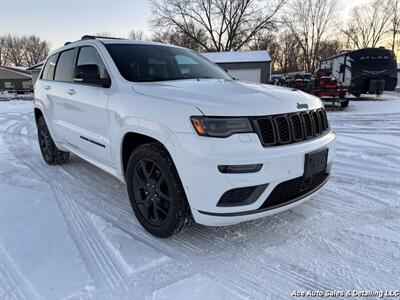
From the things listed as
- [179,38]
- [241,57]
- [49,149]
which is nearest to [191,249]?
[49,149]

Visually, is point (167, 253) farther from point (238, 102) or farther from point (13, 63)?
point (13, 63)

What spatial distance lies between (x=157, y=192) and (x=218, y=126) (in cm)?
84

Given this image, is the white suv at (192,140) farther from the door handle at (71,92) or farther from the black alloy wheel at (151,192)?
the door handle at (71,92)

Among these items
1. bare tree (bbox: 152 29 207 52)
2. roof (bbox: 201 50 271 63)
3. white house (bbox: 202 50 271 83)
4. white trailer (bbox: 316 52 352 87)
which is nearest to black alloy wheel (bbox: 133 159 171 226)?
white trailer (bbox: 316 52 352 87)

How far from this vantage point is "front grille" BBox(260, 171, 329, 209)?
2.42 m

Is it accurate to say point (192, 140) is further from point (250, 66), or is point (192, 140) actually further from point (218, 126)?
point (250, 66)

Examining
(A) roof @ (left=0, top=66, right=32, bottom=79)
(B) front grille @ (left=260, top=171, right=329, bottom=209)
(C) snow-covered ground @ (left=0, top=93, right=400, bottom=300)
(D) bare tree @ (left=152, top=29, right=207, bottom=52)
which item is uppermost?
(D) bare tree @ (left=152, top=29, right=207, bottom=52)

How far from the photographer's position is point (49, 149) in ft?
16.5

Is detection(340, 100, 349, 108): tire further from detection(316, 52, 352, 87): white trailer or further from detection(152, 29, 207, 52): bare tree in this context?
detection(152, 29, 207, 52): bare tree

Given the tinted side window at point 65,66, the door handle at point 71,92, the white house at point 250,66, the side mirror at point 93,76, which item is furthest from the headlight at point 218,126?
the white house at point 250,66

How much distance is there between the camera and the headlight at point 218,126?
2250 millimetres

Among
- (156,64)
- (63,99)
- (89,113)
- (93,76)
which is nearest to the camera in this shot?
(93,76)

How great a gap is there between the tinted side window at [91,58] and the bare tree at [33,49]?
90377 millimetres

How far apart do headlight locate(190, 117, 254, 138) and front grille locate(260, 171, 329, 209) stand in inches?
21.9
